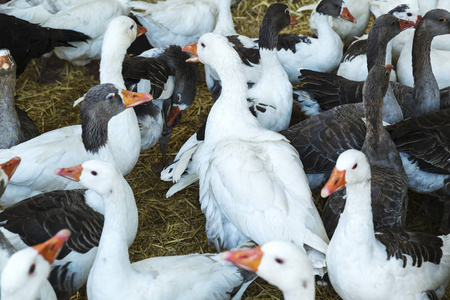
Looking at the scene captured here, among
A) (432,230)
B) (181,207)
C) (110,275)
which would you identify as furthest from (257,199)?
(432,230)

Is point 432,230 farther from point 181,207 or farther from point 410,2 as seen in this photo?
point 410,2

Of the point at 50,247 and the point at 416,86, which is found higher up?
the point at 50,247

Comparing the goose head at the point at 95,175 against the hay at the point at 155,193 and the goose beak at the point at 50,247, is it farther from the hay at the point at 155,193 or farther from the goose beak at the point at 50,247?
the hay at the point at 155,193

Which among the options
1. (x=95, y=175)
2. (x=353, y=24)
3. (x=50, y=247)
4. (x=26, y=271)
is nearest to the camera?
(x=26, y=271)

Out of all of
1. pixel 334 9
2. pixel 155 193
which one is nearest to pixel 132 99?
pixel 155 193

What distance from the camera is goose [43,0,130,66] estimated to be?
19.9 ft

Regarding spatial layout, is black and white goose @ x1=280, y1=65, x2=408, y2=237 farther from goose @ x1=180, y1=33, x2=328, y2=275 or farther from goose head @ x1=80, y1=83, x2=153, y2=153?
goose head @ x1=80, y1=83, x2=153, y2=153

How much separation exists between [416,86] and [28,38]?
349 cm

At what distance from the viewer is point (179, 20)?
636cm

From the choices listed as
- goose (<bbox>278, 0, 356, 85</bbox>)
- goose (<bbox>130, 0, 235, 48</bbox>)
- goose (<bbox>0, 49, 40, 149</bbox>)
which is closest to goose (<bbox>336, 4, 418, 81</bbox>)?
goose (<bbox>278, 0, 356, 85</bbox>)

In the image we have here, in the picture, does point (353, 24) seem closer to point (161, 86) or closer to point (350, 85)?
point (350, 85)

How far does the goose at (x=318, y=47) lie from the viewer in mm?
6016

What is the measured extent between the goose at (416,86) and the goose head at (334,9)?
0.92 metres

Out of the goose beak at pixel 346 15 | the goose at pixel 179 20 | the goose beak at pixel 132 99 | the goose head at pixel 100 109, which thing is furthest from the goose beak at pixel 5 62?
the goose beak at pixel 346 15
